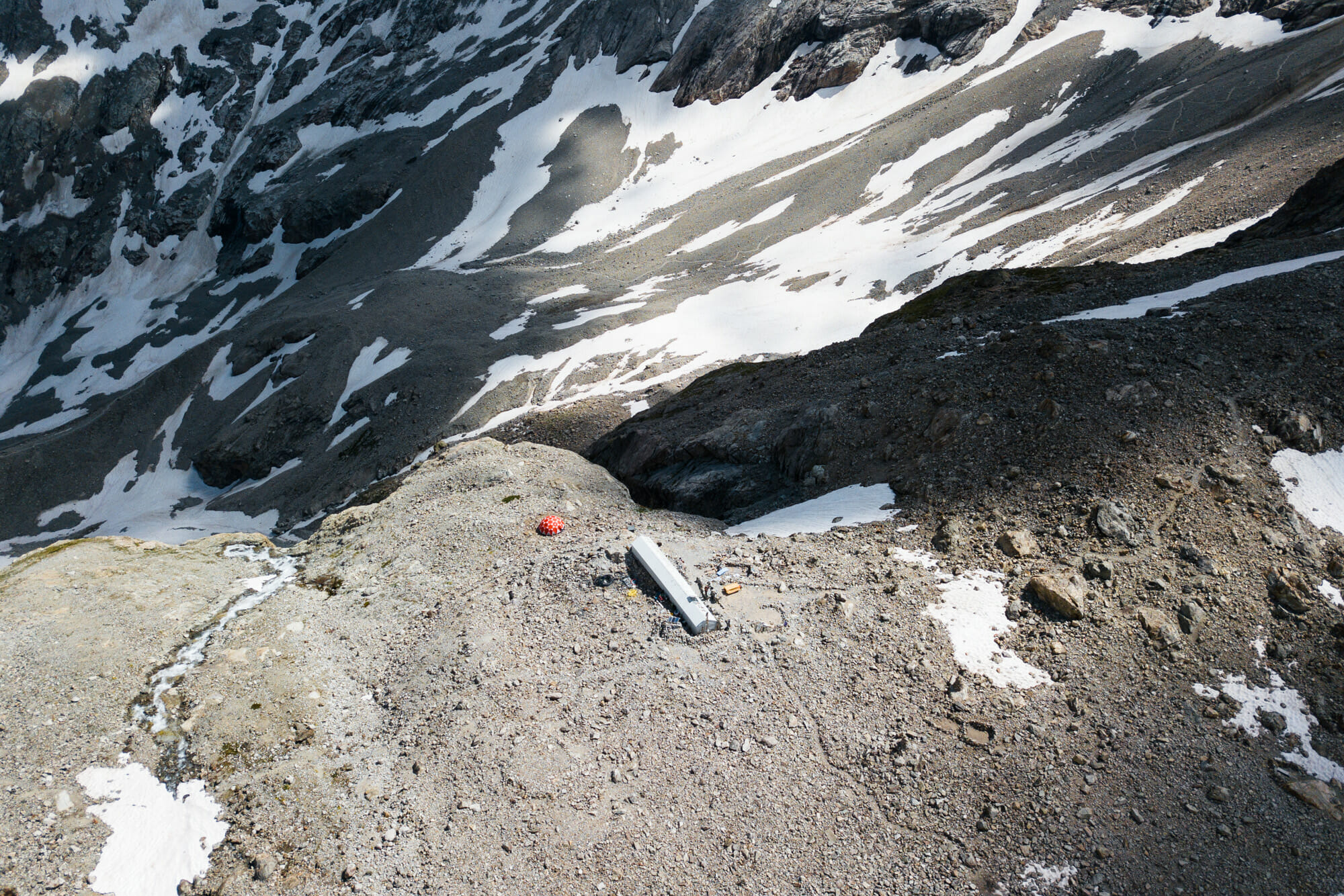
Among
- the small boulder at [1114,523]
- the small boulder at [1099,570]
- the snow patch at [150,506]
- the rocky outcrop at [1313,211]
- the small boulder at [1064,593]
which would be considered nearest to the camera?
the small boulder at [1064,593]

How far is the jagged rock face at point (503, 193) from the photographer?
50.8m

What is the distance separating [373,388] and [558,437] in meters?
24.7

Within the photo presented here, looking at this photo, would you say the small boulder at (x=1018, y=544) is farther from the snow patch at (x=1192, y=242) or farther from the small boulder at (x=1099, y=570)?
the snow patch at (x=1192, y=242)

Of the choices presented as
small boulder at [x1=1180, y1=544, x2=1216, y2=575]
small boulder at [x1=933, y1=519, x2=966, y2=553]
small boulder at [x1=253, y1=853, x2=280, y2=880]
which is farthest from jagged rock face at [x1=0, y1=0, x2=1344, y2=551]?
small boulder at [x1=253, y1=853, x2=280, y2=880]

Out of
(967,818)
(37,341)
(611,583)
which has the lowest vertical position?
(967,818)

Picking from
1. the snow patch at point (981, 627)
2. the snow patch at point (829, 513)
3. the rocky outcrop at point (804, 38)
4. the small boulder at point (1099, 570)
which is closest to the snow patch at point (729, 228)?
the rocky outcrop at point (804, 38)

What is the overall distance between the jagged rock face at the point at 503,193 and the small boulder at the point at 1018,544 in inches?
Result: 149

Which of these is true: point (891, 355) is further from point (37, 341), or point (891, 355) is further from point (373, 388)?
point (37, 341)

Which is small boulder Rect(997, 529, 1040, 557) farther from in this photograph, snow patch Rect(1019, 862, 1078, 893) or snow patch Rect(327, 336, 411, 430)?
snow patch Rect(327, 336, 411, 430)

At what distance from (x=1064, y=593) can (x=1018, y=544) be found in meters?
1.57

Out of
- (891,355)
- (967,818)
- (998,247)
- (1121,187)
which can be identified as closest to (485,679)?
(967,818)

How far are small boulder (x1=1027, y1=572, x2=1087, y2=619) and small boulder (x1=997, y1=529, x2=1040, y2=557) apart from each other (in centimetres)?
82

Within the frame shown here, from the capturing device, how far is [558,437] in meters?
41.4

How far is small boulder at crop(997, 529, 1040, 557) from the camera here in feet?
43.9
